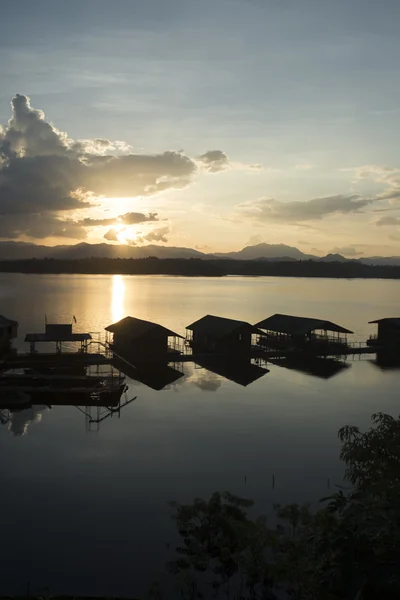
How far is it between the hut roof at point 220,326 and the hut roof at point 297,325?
4.98 meters

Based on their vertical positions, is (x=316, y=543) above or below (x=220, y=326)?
below

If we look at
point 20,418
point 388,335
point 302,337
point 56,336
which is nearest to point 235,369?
point 302,337

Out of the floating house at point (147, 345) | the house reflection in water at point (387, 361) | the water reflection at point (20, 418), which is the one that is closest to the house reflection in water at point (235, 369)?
the floating house at point (147, 345)

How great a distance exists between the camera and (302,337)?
171ft

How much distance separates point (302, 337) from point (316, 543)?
44559mm

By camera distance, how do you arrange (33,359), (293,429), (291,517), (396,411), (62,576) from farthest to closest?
(33,359)
(396,411)
(293,429)
(291,517)
(62,576)

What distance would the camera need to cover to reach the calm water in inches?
599

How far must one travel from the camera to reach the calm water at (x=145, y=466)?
50.0 feet

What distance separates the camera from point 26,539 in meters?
16.0

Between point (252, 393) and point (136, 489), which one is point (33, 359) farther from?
point (136, 489)

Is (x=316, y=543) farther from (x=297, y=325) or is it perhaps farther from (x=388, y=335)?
(x=388, y=335)

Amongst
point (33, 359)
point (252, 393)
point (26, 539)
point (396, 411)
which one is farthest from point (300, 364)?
point (26, 539)

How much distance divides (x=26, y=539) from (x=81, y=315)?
7724cm

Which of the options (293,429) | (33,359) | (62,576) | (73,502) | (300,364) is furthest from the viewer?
(300,364)
